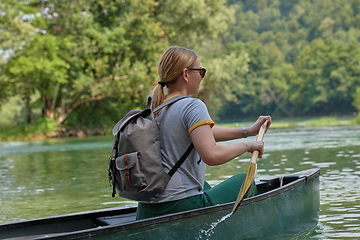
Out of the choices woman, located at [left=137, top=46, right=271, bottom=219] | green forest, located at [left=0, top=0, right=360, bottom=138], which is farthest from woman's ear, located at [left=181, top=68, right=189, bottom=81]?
green forest, located at [left=0, top=0, right=360, bottom=138]

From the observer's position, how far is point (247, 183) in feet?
12.1

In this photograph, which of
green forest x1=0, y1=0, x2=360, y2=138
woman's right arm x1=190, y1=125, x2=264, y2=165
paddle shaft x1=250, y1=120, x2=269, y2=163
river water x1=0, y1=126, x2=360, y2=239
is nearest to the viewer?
woman's right arm x1=190, y1=125, x2=264, y2=165

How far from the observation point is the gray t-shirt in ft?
11.1

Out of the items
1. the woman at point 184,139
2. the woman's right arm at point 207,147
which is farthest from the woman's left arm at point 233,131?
the woman's right arm at point 207,147

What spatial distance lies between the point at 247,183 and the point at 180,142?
573 mm

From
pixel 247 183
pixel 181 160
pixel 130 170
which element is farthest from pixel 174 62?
pixel 247 183

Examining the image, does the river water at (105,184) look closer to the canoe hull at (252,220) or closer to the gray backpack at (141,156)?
the canoe hull at (252,220)

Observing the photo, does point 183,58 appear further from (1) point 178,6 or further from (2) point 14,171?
(1) point 178,6

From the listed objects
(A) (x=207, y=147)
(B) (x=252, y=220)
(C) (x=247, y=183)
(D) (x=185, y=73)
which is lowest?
(B) (x=252, y=220)

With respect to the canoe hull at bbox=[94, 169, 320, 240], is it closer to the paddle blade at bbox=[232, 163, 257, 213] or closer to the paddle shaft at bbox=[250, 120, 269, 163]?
the paddle blade at bbox=[232, 163, 257, 213]

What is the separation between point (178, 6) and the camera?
1351 inches

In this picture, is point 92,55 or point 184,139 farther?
point 92,55

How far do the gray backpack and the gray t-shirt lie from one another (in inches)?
1.9

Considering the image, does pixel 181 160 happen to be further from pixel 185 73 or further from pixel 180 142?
pixel 185 73
